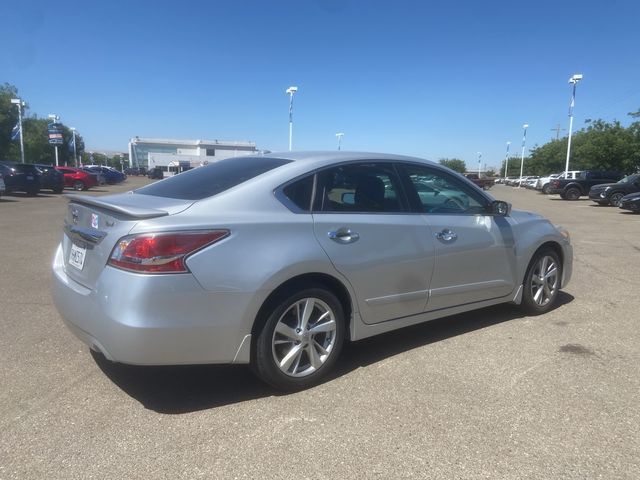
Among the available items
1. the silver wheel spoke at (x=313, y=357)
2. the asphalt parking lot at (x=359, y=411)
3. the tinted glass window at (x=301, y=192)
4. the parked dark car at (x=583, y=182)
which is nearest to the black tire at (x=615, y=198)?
the parked dark car at (x=583, y=182)

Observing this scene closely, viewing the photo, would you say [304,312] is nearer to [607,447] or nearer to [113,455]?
[113,455]

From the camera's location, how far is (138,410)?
3.11 meters

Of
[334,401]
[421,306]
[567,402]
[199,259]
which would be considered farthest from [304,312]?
[567,402]

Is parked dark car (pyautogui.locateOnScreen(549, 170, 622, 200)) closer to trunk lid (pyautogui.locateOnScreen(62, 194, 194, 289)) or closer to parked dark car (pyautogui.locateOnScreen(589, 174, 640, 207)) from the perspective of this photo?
parked dark car (pyautogui.locateOnScreen(589, 174, 640, 207))

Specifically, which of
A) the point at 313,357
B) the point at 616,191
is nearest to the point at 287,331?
the point at 313,357

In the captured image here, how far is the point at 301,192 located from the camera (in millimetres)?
3486

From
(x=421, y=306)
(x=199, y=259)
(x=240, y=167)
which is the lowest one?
(x=421, y=306)

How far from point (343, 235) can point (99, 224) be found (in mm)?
1566

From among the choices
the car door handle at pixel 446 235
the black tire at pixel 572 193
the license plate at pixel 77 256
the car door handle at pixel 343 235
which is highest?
the car door handle at pixel 343 235

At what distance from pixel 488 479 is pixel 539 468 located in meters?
0.31

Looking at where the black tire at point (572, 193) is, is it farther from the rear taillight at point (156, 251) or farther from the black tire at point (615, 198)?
the rear taillight at point (156, 251)

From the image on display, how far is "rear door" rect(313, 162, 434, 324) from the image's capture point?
11.5ft

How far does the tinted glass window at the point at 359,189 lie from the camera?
359 centimetres

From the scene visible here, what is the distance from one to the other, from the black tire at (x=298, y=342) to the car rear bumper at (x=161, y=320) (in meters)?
0.15
